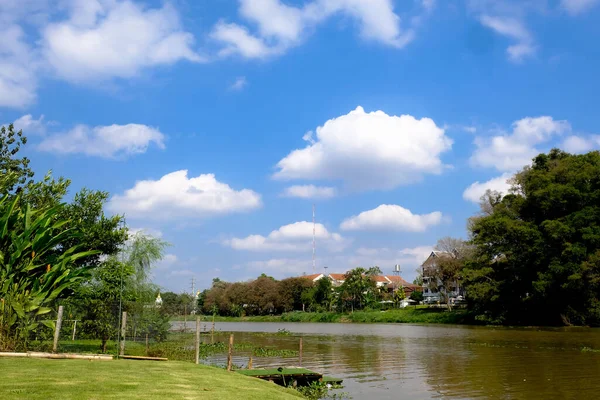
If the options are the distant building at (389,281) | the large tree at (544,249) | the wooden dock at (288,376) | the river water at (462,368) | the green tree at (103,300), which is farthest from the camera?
the distant building at (389,281)

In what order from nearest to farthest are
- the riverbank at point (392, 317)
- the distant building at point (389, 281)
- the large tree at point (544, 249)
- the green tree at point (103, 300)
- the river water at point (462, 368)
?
the river water at point (462, 368)
the green tree at point (103, 300)
the large tree at point (544, 249)
the riverbank at point (392, 317)
the distant building at point (389, 281)

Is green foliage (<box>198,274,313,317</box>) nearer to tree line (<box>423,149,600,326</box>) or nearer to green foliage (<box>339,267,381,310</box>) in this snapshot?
green foliage (<box>339,267,381,310</box>)

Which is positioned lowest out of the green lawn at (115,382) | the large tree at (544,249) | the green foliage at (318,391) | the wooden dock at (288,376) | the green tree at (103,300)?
the green foliage at (318,391)

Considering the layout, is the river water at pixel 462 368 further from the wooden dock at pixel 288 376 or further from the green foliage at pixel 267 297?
the green foliage at pixel 267 297

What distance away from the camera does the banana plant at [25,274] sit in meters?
17.0

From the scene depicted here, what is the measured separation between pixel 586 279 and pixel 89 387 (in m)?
50.1

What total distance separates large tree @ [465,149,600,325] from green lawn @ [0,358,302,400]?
146 feet

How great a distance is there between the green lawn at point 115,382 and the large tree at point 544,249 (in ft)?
146

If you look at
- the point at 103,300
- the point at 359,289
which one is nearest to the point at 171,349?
the point at 103,300

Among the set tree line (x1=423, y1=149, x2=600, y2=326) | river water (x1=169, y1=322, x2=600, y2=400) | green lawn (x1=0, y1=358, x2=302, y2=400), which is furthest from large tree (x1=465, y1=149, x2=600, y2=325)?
green lawn (x1=0, y1=358, x2=302, y2=400)

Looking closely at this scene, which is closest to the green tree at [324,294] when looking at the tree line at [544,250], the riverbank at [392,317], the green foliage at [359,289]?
the green foliage at [359,289]

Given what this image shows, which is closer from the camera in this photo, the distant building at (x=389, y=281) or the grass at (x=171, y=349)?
the grass at (x=171, y=349)

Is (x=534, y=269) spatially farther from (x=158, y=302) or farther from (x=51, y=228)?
(x=51, y=228)

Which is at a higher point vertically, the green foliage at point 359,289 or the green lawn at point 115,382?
the green foliage at point 359,289
